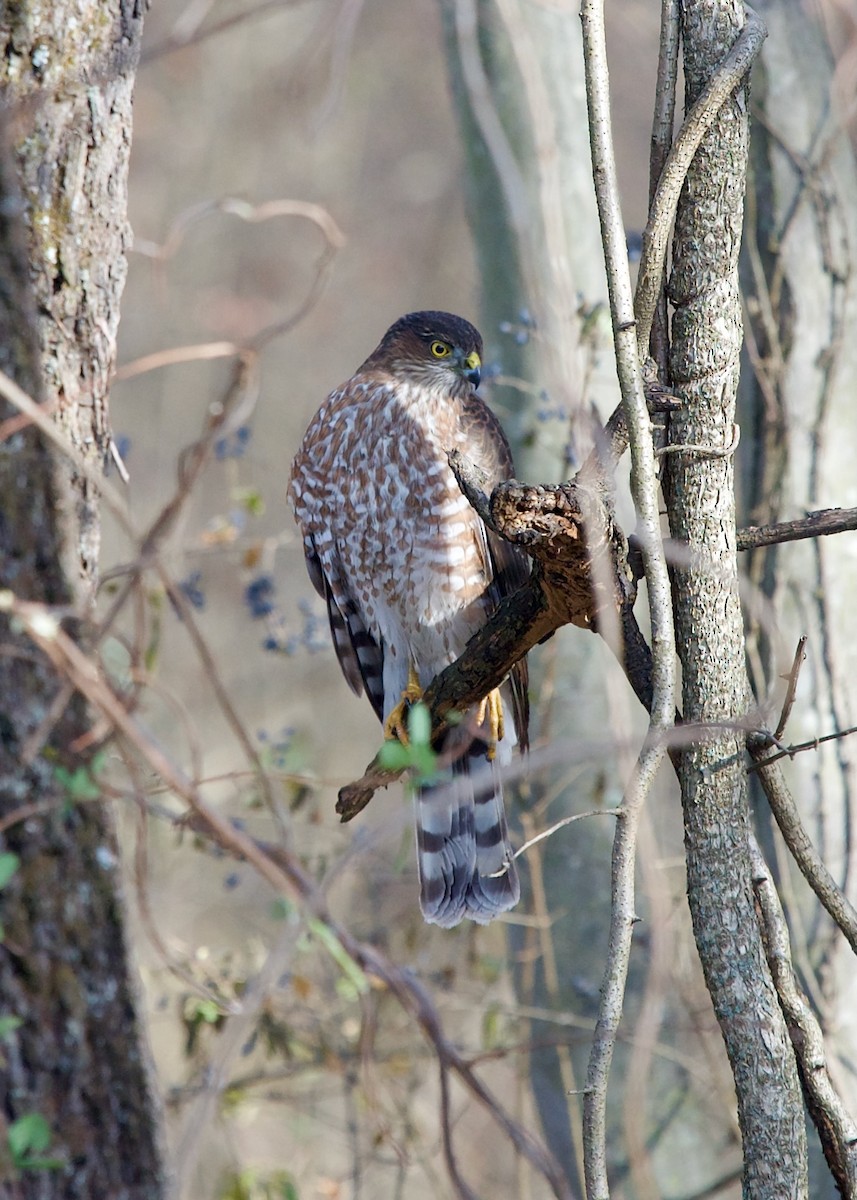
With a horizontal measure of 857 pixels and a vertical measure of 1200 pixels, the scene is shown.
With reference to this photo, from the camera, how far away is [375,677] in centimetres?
379

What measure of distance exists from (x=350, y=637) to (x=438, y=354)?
3.01ft

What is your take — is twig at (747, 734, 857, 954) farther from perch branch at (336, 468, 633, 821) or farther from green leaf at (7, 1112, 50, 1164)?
green leaf at (7, 1112, 50, 1164)

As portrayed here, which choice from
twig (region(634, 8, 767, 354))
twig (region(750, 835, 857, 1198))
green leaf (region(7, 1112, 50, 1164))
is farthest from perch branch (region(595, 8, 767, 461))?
green leaf (region(7, 1112, 50, 1164))

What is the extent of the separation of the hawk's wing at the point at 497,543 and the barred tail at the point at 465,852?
22 centimetres

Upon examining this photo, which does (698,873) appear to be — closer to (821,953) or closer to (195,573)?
(821,953)

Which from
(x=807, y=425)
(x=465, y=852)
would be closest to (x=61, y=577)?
(x=465, y=852)

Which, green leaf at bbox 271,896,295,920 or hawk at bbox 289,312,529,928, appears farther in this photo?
hawk at bbox 289,312,529,928

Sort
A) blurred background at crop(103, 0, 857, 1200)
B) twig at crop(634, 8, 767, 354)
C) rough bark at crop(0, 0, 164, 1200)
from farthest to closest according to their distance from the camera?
Result: blurred background at crop(103, 0, 857, 1200) < rough bark at crop(0, 0, 164, 1200) < twig at crop(634, 8, 767, 354)

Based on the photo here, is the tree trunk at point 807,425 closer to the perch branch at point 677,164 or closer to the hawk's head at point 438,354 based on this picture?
the hawk's head at point 438,354

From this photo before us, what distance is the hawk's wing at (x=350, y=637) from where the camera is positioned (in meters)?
3.63

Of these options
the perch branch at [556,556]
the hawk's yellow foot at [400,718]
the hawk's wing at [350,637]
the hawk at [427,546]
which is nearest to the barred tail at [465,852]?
the hawk at [427,546]

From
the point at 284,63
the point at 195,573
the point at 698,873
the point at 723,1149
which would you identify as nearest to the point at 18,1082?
the point at 698,873

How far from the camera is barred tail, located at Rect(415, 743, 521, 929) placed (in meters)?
3.40

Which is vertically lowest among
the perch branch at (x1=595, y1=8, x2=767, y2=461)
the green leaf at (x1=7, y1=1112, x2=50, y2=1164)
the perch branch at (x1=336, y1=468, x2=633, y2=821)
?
the green leaf at (x1=7, y1=1112, x2=50, y2=1164)
